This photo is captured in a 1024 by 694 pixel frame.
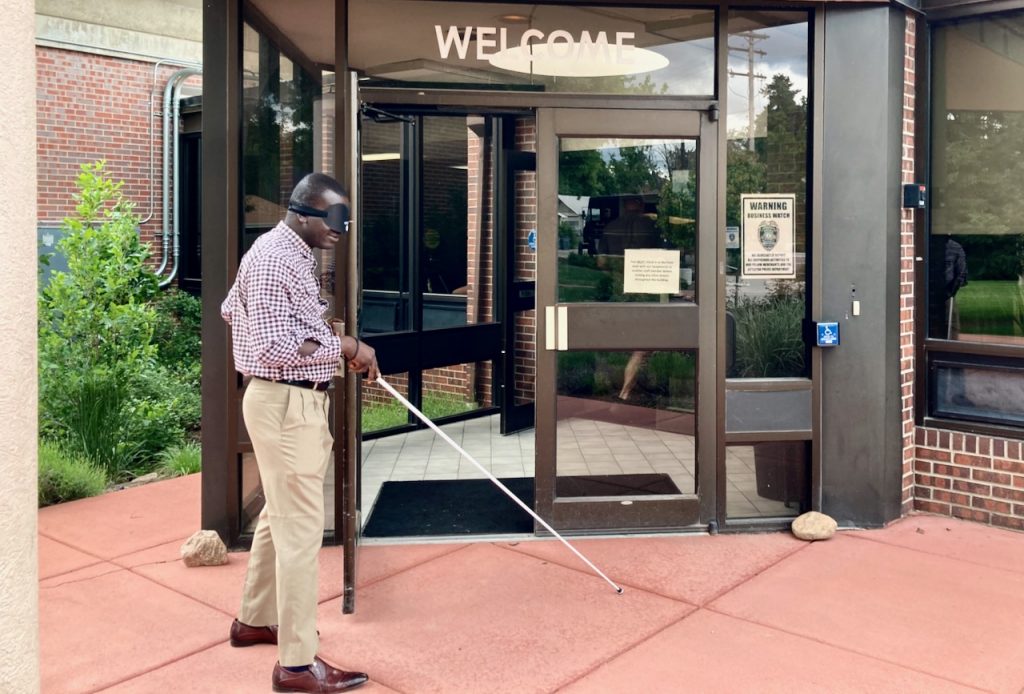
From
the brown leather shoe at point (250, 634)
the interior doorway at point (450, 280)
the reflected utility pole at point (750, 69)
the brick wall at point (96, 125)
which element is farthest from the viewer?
the brick wall at point (96, 125)

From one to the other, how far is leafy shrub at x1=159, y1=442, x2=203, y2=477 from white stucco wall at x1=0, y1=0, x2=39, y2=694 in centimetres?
476

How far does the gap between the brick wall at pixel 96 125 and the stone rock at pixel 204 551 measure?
8.65m

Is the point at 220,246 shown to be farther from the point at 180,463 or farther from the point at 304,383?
the point at 180,463

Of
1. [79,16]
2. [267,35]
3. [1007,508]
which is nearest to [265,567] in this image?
[267,35]

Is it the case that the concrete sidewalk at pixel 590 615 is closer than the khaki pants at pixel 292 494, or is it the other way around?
the khaki pants at pixel 292 494

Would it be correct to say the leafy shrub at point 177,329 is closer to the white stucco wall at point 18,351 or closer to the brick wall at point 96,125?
the brick wall at point 96,125

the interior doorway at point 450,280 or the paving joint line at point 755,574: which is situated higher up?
the interior doorway at point 450,280

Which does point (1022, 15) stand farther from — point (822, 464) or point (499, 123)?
point (499, 123)

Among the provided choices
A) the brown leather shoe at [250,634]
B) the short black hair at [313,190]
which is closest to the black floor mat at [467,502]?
the brown leather shoe at [250,634]

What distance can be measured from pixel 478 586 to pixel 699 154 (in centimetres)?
265

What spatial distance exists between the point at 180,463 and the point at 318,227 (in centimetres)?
400

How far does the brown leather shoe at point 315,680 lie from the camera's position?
12.0 ft

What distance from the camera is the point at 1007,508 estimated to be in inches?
222

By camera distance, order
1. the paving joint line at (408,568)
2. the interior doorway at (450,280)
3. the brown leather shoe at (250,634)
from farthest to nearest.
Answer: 1. the interior doorway at (450,280)
2. the paving joint line at (408,568)
3. the brown leather shoe at (250,634)
